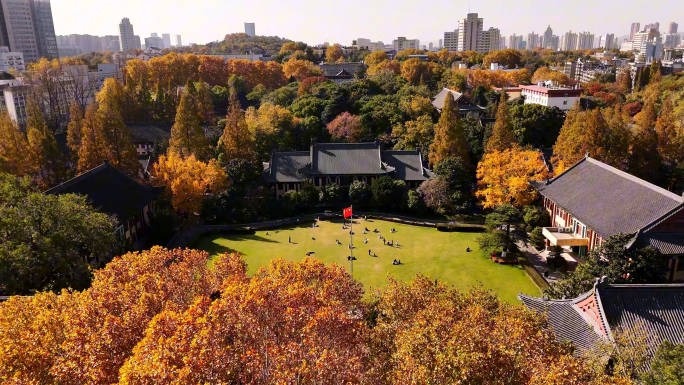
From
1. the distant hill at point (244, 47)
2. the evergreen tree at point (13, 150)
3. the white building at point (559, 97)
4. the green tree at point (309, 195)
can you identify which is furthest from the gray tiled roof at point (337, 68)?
the evergreen tree at point (13, 150)

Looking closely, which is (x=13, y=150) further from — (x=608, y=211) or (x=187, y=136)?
(x=608, y=211)

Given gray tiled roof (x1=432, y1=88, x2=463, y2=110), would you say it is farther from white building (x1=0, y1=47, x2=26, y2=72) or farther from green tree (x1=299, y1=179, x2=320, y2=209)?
white building (x1=0, y1=47, x2=26, y2=72)

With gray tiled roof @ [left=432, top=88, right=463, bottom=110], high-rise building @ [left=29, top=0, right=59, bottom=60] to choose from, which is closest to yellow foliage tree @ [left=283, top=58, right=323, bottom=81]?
gray tiled roof @ [left=432, top=88, right=463, bottom=110]

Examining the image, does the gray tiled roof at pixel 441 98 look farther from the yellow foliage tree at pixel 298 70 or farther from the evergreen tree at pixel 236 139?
the evergreen tree at pixel 236 139

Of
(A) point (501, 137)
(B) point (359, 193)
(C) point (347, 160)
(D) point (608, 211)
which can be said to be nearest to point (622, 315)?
(D) point (608, 211)

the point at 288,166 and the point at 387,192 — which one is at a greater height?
the point at 288,166

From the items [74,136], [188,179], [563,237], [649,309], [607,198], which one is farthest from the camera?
[74,136]

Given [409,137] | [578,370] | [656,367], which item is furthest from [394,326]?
[409,137]

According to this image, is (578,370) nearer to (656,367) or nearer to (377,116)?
(656,367)
